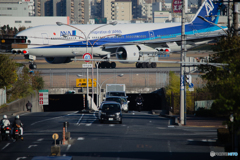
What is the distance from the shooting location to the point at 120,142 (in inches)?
761

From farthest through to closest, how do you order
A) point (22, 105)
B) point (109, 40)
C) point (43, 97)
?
point (109, 40), point (43, 97), point (22, 105)

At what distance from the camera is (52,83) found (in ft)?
155

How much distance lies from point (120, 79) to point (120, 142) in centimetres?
2985

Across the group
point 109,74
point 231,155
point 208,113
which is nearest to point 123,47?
point 109,74

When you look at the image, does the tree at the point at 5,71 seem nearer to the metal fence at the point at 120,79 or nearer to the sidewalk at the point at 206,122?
the metal fence at the point at 120,79

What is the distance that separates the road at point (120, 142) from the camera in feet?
53.2

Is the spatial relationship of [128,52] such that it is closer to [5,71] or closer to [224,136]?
[5,71]

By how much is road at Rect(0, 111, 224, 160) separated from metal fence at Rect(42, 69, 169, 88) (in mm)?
20527

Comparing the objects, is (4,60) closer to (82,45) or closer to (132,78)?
(82,45)

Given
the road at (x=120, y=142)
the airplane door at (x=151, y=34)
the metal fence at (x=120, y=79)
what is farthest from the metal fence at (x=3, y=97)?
the airplane door at (x=151, y=34)

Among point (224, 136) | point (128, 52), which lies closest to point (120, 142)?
point (224, 136)

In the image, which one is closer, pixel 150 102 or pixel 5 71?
pixel 5 71

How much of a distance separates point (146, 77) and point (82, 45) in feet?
32.7

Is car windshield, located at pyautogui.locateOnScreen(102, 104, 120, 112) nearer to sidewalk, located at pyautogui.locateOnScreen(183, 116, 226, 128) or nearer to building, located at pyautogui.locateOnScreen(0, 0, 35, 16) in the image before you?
sidewalk, located at pyautogui.locateOnScreen(183, 116, 226, 128)
